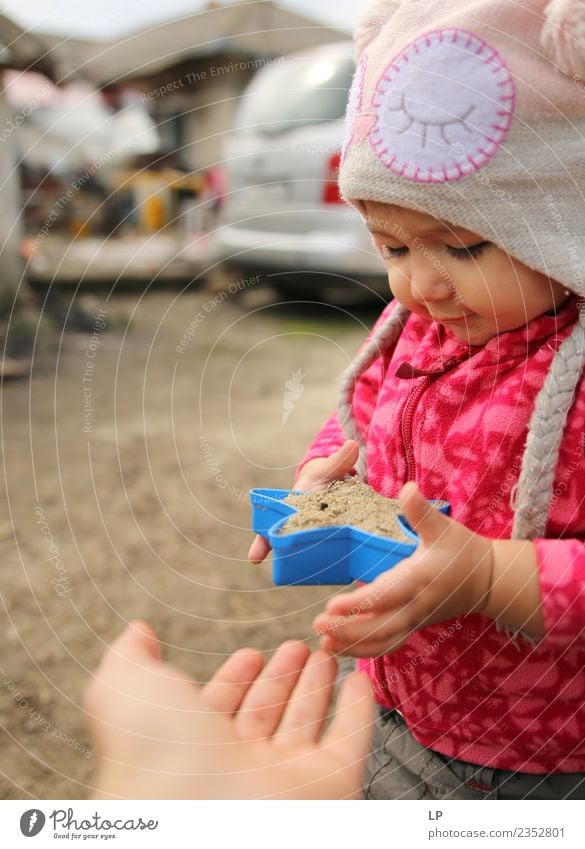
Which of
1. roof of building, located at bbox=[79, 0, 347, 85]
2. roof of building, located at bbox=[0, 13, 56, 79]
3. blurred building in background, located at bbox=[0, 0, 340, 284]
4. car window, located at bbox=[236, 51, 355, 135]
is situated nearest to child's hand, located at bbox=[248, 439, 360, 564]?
car window, located at bbox=[236, 51, 355, 135]

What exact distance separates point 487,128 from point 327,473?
295 mm

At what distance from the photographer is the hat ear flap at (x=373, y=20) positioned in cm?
61

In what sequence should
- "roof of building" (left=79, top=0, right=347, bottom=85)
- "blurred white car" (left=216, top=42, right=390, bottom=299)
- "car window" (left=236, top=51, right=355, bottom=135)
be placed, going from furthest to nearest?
"roof of building" (left=79, top=0, right=347, bottom=85)
"car window" (left=236, top=51, right=355, bottom=135)
"blurred white car" (left=216, top=42, right=390, bottom=299)

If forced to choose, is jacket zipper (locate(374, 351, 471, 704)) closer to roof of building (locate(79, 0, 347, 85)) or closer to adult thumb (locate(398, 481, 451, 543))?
adult thumb (locate(398, 481, 451, 543))

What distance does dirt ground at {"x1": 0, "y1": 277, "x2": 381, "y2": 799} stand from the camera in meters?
1.18

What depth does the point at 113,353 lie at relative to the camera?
107 inches

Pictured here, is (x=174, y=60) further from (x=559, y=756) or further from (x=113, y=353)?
(x=559, y=756)

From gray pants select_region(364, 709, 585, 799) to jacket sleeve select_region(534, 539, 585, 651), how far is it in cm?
20

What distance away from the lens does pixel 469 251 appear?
0.58 m

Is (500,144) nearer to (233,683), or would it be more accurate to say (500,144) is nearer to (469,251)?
(469,251)

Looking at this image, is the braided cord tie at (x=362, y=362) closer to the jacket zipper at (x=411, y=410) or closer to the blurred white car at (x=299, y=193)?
the jacket zipper at (x=411, y=410)

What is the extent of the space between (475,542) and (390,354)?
0.28 metres

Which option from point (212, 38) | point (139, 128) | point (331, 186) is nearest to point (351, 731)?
point (331, 186)

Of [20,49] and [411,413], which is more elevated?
[20,49]
